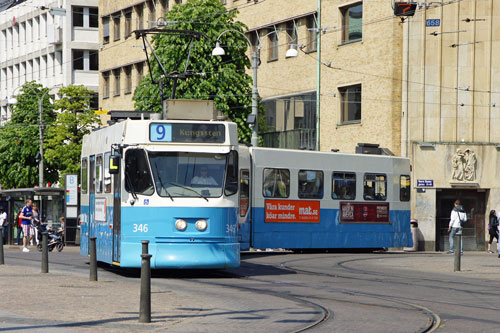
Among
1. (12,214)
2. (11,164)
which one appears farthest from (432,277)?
(11,164)

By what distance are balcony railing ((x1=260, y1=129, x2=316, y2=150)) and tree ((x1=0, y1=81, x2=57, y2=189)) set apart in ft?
67.6

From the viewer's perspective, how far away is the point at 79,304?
13.9 m

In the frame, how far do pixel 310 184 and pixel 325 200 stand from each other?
0.73m

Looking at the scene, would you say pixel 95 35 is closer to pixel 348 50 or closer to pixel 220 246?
pixel 348 50

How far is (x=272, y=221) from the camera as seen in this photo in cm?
2934

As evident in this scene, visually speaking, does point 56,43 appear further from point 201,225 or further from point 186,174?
point 201,225

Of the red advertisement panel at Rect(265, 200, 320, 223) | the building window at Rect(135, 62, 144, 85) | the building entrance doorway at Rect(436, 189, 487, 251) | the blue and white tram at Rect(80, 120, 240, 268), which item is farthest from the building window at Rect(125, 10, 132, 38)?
the blue and white tram at Rect(80, 120, 240, 268)

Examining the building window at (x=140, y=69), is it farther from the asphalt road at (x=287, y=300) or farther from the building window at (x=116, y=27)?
the asphalt road at (x=287, y=300)

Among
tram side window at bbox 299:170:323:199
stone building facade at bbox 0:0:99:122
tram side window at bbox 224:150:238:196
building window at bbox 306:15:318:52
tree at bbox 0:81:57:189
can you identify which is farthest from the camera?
stone building facade at bbox 0:0:99:122

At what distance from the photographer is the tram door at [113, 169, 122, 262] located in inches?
758

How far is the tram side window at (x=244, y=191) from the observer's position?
92.5 ft

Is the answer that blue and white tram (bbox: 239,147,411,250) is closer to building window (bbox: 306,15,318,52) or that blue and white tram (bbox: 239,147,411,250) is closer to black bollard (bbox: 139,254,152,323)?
building window (bbox: 306,15,318,52)

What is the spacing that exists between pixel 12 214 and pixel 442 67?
741 inches

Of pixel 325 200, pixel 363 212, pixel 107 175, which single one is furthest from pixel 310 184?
pixel 107 175
